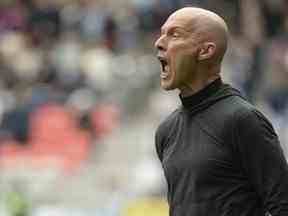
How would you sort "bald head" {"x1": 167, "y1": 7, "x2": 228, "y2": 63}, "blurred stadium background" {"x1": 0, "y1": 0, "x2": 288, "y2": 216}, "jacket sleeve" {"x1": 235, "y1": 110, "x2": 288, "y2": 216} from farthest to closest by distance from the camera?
"blurred stadium background" {"x1": 0, "y1": 0, "x2": 288, "y2": 216}
"bald head" {"x1": 167, "y1": 7, "x2": 228, "y2": 63}
"jacket sleeve" {"x1": 235, "y1": 110, "x2": 288, "y2": 216}

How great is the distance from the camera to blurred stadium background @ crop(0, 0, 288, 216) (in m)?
11.4

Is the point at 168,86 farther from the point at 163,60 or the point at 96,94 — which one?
the point at 96,94

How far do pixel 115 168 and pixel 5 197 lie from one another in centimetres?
206

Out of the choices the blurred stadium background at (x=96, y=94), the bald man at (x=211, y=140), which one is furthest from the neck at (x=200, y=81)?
the blurred stadium background at (x=96, y=94)

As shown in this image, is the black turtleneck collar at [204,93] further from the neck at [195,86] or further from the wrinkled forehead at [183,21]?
the wrinkled forehead at [183,21]

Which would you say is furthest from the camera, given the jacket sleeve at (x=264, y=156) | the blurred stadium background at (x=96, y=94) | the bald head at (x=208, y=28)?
the blurred stadium background at (x=96, y=94)

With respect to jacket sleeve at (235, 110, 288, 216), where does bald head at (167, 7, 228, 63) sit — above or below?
above

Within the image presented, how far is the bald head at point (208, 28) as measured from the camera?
4.14 metres

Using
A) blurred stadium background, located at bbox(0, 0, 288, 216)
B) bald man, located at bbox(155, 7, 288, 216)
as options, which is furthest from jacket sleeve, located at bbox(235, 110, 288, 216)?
blurred stadium background, located at bbox(0, 0, 288, 216)

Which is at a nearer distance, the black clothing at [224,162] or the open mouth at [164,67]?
the black clothing at [224,162]

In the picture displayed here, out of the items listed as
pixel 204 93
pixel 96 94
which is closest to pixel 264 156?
pixel 204 93

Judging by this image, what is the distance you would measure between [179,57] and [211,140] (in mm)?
308

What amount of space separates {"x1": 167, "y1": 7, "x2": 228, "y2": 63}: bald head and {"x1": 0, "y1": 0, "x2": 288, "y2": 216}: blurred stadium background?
6.28 m

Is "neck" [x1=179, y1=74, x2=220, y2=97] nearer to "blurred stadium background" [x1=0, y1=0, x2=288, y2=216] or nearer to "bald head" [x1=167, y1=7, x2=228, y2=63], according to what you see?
"bald head" [x1=167, y1=7, x2=228, y2=63]
